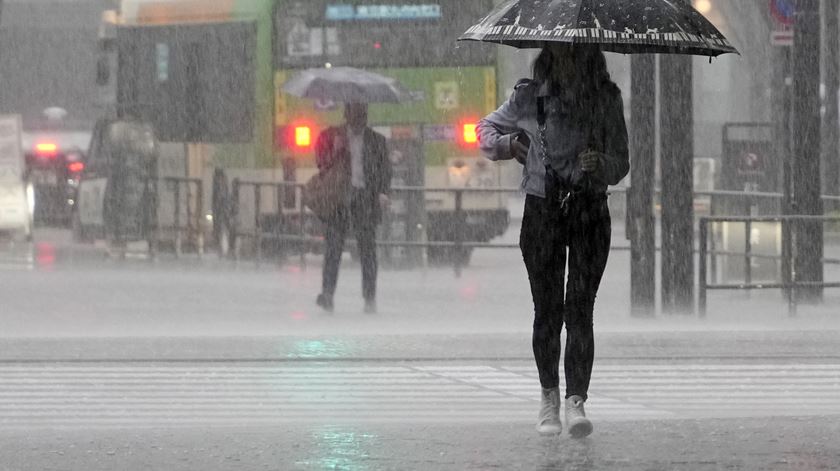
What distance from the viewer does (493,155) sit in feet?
23.8

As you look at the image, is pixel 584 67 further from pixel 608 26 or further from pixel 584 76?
pixel 608 26

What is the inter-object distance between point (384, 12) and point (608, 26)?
45.3ft

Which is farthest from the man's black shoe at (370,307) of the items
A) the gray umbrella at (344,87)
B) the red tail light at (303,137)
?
the red tail light at (303,137)

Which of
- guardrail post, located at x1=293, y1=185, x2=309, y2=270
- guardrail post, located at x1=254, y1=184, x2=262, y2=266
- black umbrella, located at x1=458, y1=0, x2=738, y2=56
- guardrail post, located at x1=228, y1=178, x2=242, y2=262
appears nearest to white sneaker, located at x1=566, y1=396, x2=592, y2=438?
black umbrella, located at x1=458, y1=0, x2=738, y2=56

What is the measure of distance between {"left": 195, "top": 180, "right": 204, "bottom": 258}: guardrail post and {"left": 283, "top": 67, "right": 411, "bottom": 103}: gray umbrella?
13.9 feet

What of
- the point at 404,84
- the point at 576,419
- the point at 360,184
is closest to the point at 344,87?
the point at 360,184

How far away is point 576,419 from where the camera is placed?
714 centimetres

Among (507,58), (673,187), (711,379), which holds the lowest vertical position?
(711,379)

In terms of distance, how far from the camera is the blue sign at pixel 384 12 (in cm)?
2069

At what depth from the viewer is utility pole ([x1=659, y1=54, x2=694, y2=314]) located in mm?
13453

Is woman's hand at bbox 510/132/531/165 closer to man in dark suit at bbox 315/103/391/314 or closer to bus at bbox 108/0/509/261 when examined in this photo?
man in dark suit at bbox 315/103/391/314

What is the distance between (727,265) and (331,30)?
20.7ft

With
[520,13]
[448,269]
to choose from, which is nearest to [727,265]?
[448,269]

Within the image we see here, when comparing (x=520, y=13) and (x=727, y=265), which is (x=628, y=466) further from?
(x=727, y=265)
